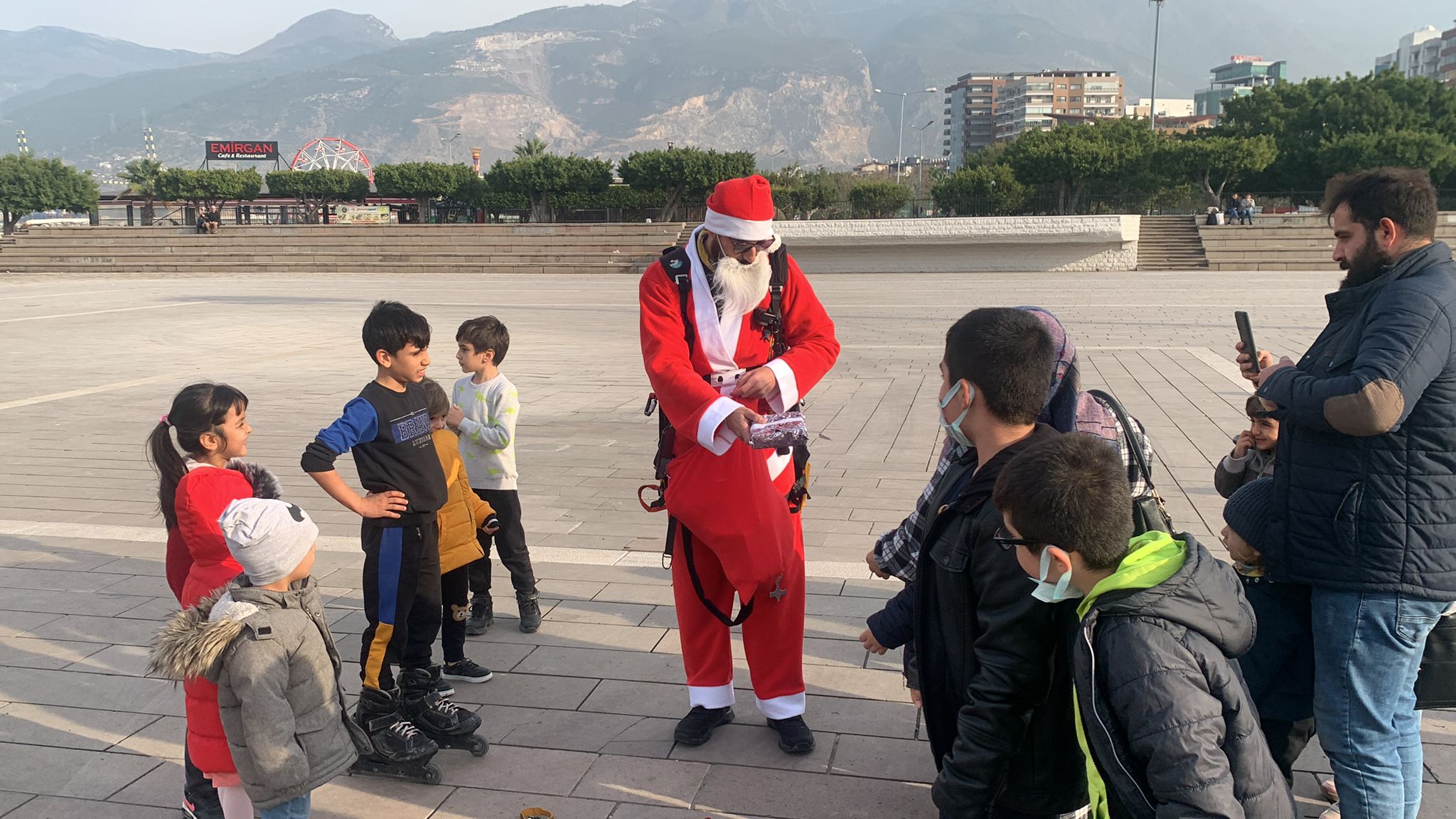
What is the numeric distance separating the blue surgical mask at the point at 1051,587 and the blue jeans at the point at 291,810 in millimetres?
1885

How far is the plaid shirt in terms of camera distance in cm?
245

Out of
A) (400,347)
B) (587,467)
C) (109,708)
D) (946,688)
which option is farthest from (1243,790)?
(587,467)

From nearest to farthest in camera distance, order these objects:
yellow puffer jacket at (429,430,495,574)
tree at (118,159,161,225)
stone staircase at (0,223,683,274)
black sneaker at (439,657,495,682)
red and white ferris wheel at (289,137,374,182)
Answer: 1. yellow puffer jacket at (429,430,495,574)
2. black sneaker at (439,657,495,682)
3. stone staircase at (0,223,683,274)
4. tree at (118,159,161,225)
5. red and white ferris wheel at (289,137,374,182)

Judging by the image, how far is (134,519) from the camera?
6.03 metres

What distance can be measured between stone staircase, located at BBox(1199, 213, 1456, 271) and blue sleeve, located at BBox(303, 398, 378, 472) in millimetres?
32116

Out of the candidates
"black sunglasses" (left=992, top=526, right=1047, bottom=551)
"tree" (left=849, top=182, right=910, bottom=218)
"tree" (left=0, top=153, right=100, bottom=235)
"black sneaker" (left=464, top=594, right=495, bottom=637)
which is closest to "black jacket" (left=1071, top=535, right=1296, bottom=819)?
"black sunglasses" (left=992, top=526, right=1047, bottom=551)

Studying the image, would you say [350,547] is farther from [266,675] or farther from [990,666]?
[990,666]

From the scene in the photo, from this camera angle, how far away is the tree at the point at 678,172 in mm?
49438

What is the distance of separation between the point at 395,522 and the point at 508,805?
0.95 metres

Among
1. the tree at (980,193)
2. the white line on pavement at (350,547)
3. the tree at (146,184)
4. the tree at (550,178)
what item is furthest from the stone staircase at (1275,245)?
the tree at (146,184)

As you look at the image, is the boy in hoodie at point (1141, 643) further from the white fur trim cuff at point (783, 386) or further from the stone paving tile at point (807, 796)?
the white fur trim cuff at point (783, 386)

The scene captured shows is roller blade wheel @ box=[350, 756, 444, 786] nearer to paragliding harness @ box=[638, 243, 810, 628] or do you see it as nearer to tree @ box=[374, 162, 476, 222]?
paragliding harness @ box=[638, 243, 810, 628]

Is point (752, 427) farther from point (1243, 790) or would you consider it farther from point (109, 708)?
A: point (109, 708)

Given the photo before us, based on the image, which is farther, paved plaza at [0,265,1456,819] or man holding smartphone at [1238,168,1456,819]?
paved plaza at [0,265,1456,819]
